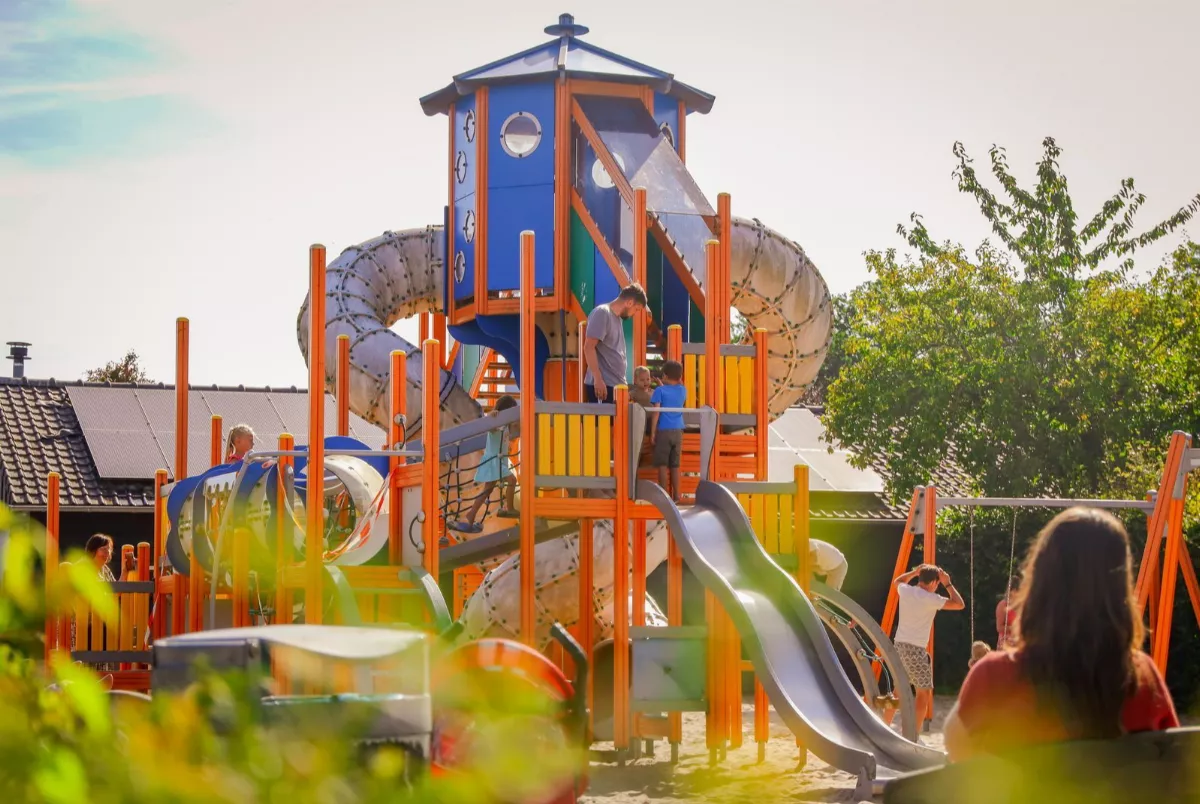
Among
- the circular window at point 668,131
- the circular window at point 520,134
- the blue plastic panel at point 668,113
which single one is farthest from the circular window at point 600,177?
the blue plastic panel at point 668,113

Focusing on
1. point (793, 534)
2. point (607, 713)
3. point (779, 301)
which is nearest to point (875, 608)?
point (779, 301)

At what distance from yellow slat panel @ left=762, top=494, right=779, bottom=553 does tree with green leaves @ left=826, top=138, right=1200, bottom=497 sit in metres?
11.2

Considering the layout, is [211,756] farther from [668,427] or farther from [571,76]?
[571,76]

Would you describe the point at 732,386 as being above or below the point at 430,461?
above

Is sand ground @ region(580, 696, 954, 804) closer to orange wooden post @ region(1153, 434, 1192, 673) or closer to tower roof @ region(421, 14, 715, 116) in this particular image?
orange wooden post @ region(1153, 434, 1192, 673)

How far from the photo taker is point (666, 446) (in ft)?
40.3

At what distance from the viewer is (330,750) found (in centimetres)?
189

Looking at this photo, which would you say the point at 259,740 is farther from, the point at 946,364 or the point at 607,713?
the point at 946,364

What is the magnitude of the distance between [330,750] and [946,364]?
2214 cm

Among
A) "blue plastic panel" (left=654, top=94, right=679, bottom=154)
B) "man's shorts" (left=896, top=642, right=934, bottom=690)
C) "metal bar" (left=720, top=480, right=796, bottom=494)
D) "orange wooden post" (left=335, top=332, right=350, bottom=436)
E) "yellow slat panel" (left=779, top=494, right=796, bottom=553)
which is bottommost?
"man's shorts" (left=896, top=642, right=934, bottom=690)

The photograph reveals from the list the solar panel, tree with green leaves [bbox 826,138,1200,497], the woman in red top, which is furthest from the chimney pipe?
the woman in red top

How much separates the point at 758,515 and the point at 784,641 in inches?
67.8

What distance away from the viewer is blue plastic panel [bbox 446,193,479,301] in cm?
1800

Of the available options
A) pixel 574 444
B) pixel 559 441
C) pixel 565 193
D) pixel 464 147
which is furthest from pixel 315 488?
pixel 464 147
